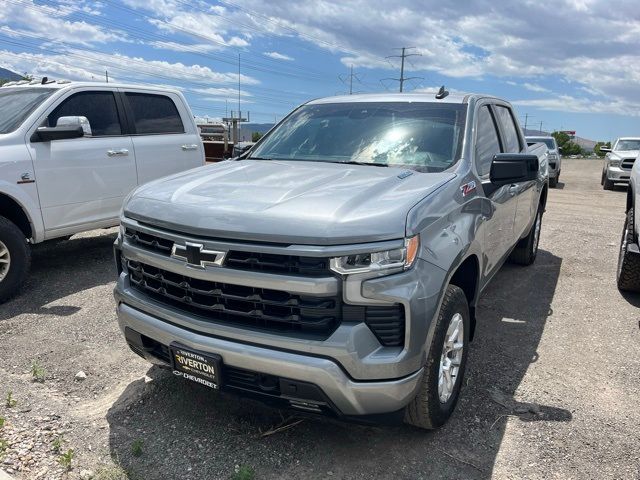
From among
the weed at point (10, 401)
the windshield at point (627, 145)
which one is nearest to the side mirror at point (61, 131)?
the weed at point (10, 401)

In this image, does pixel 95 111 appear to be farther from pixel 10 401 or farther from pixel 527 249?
pixel 527 249

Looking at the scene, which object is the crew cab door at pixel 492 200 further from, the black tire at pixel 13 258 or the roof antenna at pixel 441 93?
the black tire at pixel 13 258

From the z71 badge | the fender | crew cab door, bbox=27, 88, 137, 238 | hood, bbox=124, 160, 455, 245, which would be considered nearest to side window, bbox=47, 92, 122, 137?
crew cab door, bbox=27, 88, 137, 238

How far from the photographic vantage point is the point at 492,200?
3748 mm

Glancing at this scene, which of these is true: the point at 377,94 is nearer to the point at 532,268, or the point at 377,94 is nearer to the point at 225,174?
the point at 225,174

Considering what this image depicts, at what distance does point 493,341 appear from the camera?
169 inches

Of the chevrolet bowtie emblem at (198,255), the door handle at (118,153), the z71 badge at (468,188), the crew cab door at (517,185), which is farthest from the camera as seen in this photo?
the door handle at (118,153)

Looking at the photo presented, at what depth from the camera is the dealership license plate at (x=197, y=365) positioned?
253 centimetres

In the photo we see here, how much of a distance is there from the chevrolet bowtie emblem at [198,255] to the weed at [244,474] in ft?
3.35

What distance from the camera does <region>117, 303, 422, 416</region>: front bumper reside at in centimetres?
234

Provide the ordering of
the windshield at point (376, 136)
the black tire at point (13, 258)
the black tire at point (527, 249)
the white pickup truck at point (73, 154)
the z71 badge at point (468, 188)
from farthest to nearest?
the black tire at point (527, 249) → the white pickup truck at point (73, 154) → the black tire at point (13, 258) → the windshield at point (376, 136) → the z71 badge at point (468, 188)

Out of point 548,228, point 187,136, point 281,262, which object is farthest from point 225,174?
point 548,228

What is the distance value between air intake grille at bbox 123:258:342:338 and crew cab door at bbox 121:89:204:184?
380 centimetres

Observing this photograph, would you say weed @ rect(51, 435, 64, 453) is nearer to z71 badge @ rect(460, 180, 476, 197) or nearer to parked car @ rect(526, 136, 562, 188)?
z71 badge @ rect(460, 180, 476, 197)
